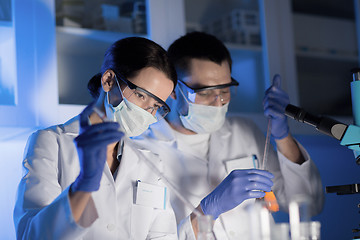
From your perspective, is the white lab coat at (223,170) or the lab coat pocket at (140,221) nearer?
the lab coat pocket at (140,221)

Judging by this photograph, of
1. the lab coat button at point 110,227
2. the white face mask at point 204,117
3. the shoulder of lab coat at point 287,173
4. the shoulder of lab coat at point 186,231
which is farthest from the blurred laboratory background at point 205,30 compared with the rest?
the shoulder of lab coat at point 186,231

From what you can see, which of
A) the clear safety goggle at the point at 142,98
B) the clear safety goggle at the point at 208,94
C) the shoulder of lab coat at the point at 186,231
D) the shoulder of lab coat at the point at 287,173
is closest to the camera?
the clear safety goggle at the point at 142,98

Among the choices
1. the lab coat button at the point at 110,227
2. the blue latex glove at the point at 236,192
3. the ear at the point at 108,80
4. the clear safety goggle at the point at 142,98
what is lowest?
the lab coat button at the point at 110,227

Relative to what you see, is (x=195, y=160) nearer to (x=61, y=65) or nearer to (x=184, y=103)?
(x=184, y=103)

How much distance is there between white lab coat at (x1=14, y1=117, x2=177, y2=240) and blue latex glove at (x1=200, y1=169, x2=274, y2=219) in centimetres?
19

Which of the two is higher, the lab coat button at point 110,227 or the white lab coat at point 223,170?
the white lab coat at point 223,170

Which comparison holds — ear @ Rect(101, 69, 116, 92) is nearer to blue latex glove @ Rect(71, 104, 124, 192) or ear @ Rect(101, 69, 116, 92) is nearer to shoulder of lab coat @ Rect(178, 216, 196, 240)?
blue latex glove @ Rect(71, 104, 124, 192)

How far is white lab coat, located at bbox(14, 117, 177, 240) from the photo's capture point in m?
1.31

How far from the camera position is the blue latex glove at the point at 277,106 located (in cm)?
207

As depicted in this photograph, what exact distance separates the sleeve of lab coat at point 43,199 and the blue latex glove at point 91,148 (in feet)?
0.27

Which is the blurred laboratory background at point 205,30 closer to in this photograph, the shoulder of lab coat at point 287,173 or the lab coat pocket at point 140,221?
the shoulder of lab coat at point 287,173

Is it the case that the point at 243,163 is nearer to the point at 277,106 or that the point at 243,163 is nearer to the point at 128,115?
the point at 277,106

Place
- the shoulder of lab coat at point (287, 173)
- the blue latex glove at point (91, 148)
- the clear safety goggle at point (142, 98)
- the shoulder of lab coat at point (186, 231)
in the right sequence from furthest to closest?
the shoulder of lab coat at point (287, 173) < the shoulder of lab coat at point (186, 231) < the clear safety goggle at point (142, 98) < the blue latex glove at point (91, 148)

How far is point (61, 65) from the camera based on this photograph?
2.52 m
